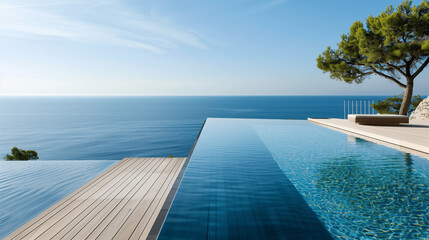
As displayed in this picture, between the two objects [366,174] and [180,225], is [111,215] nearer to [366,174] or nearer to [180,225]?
[180,225]

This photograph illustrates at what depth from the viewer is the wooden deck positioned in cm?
239

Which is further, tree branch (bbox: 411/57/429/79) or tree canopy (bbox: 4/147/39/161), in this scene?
tree canopy (bbox: 4/147/39/161)

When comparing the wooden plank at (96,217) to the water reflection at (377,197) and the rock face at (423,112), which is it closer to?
the water reflection at (377,197)

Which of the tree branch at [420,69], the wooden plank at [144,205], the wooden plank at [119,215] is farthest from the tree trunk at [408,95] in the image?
the wooden plank at [119,215]

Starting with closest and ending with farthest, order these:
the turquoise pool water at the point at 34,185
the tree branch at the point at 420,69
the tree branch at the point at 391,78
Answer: the turquoise pool water at the point at 34,185 → the tree branch at the point at 420,69 → the tree branch at the point at 391,78

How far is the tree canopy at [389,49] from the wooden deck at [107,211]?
9.93 metres

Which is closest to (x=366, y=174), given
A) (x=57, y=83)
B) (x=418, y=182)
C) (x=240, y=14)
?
(x=418, y=182)

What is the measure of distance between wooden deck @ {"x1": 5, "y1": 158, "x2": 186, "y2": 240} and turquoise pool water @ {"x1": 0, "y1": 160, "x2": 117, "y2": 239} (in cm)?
36

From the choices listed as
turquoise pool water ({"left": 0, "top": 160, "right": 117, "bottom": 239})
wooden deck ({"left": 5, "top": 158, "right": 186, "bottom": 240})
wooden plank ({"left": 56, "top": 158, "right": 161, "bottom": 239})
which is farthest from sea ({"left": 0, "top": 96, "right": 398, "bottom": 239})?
wooden plank ({"left": 56, "top": 158, "right": 161, "bottom": 239})

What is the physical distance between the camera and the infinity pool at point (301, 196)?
76.0 inches

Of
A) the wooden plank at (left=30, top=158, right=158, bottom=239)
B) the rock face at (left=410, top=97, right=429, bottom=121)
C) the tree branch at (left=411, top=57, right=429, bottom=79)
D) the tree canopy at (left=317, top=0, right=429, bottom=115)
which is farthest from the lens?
the tree branch at (left=411, top=57, right=429, bottom=79)

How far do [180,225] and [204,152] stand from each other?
2674 mm

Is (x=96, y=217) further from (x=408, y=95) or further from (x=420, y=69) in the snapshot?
(x=420, y=69)

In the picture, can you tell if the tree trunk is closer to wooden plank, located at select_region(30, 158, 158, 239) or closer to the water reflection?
the water reflection
